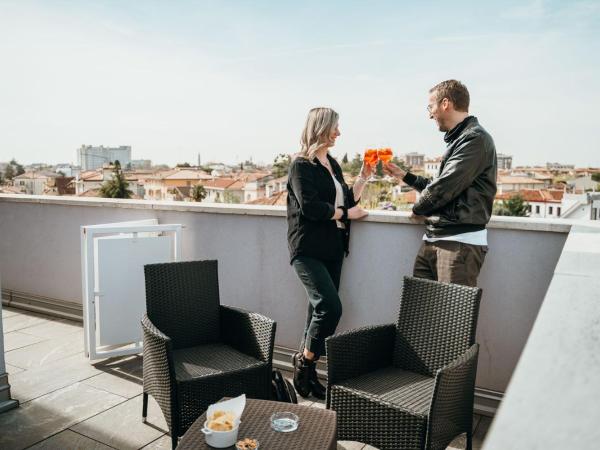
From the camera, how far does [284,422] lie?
190 centimetres

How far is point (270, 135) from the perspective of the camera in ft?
187

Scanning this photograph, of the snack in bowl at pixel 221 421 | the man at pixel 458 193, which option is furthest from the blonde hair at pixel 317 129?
the snack in bowl at pixel 221 421

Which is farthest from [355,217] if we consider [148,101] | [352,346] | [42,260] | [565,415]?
[148,101]

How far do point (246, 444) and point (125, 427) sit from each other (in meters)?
1.45

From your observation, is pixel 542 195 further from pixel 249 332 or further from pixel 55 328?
pixel 249 332

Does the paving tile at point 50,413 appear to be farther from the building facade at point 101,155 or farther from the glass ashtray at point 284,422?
the building facade at point 101,155

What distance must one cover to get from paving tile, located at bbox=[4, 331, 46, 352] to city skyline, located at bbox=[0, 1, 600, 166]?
4106 centimetres

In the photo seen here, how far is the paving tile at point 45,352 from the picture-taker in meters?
3.86

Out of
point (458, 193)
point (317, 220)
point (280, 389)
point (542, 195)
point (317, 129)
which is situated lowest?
point (542, 195)

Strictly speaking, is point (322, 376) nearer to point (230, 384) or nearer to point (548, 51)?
point (230, 384)

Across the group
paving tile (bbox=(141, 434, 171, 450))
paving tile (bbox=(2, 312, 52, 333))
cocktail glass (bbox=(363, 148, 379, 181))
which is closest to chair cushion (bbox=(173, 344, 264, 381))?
paving tile (bbox=(141, 434, 171, 450))

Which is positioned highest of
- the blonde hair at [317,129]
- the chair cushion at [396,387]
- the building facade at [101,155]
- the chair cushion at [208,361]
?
the building facade at [101,155]

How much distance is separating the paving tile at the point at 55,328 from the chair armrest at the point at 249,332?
84.7 inches

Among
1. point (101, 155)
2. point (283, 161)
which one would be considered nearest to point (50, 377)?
point (283, 161)
